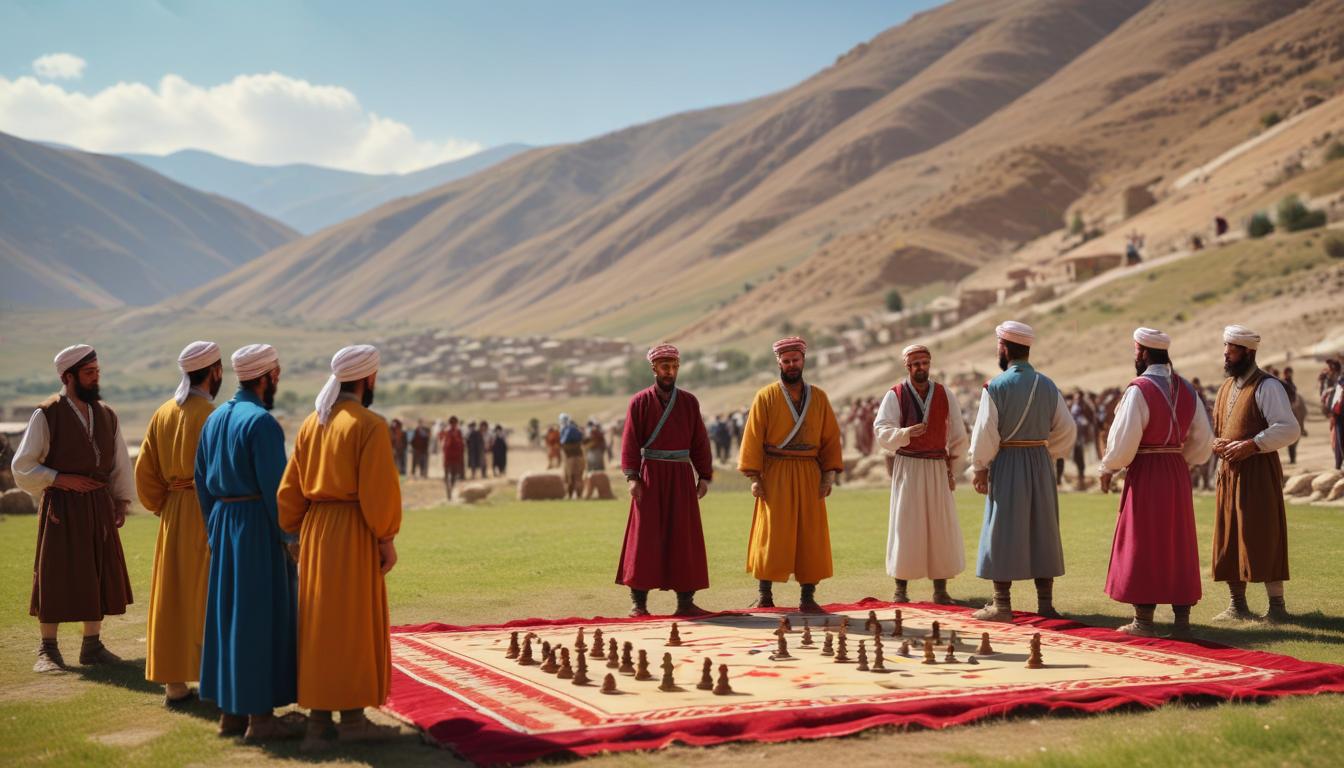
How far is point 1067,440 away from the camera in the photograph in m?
9.66

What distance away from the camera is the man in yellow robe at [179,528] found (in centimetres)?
709

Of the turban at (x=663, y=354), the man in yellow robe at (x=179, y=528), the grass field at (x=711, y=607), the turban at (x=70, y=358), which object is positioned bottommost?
the grass field at (x=711, y=607)

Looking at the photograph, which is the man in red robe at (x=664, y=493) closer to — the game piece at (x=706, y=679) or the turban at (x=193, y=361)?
the game piece at (x=706, y=679)

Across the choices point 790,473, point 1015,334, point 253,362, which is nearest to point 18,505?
point 790,473

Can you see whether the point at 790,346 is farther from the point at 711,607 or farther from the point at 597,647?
the point at 597,647

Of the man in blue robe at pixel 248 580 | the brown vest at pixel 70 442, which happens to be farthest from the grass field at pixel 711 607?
the brown vest at pixel 70 442

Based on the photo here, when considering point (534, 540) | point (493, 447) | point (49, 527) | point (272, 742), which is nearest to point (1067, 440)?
point (272, 742)

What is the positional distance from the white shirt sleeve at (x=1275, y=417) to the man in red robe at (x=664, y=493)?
4053mm

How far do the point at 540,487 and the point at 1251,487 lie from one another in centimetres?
1769

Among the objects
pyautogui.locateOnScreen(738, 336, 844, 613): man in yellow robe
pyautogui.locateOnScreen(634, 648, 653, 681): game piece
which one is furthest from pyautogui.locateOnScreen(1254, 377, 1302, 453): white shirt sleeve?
pyautogui.locateOnScreen(634, 648, 653, 681): game piece

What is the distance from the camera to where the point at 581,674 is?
23.4 feet

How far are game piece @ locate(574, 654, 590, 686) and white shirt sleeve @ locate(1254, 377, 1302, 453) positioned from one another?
5.22m

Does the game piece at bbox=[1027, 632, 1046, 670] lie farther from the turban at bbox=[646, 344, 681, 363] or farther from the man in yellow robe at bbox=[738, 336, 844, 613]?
the turban at bbox=[646, 344, 681, 363]

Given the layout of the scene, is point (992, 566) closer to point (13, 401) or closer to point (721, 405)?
point (721, 405)
